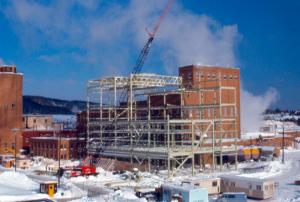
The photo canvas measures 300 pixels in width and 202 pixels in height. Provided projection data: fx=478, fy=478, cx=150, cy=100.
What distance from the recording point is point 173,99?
140 ft

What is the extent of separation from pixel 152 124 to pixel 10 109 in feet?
54.8

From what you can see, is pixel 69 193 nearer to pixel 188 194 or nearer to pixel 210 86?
pixel 188 194

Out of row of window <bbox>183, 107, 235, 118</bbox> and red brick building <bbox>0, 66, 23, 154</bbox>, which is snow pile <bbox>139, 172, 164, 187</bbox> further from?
red brick building <bbox>0, 66, 23, 154</bbox>

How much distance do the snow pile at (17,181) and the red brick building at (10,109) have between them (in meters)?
16.6

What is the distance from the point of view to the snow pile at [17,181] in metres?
27.5

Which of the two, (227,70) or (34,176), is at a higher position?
(227,70)

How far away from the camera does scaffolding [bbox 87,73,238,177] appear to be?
35.6 metres

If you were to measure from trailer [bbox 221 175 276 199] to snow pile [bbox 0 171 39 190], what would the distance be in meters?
10.7

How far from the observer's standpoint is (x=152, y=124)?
38250 millimetres

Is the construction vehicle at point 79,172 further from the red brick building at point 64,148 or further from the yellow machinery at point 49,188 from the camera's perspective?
the red brick building at point 64,148

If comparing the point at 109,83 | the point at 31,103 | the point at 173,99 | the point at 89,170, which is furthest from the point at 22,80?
the point at 31,103

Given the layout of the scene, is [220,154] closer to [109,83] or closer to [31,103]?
[109,83]

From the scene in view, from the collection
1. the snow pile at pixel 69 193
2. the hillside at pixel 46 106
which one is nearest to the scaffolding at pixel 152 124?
the snow pile at pixel 69 193

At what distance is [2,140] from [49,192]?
2382cm
